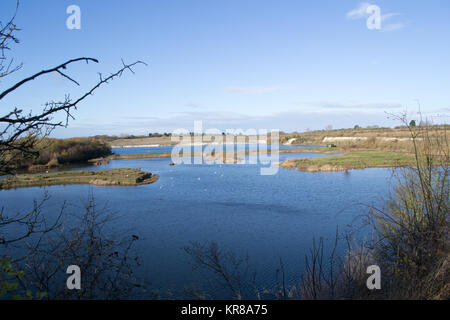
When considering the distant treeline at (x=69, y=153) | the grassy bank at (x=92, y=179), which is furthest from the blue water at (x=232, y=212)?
the distant treeline at (x=69, y=153)

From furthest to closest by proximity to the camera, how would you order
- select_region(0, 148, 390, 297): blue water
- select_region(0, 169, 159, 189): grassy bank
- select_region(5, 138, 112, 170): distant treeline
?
select_region(5, 138, 112, 170): distant treeline
select_region(0, 169, 159, 189): grassy bank
select_region(0, 148, 390, 297): blue water

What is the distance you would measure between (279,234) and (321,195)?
932cm

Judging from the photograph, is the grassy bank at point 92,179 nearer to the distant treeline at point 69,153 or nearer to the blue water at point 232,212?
the blue water at point 232,212

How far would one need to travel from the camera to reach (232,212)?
63.3 feet

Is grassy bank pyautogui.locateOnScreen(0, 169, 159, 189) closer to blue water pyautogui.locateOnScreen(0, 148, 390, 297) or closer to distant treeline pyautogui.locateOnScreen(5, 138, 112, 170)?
blue water pyautogui.locateOnScreen(0, 148, 390, 297)

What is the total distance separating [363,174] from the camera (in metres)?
31.5

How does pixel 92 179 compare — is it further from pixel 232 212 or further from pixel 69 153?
pixel 69 153

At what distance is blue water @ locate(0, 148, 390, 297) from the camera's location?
11.7 m

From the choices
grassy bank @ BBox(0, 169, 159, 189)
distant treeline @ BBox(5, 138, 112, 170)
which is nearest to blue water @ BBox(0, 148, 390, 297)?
grassy bank @ BBox(0, 169, 159, 189)

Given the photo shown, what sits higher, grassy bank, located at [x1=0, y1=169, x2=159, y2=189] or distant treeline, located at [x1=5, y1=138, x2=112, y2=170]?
distant treeline, located at [x1=5, y1=138, x2=112, y2=170]

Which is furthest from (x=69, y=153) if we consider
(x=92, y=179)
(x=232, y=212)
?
(x=232, y=212)

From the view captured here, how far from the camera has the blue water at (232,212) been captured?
11703 millimetres
